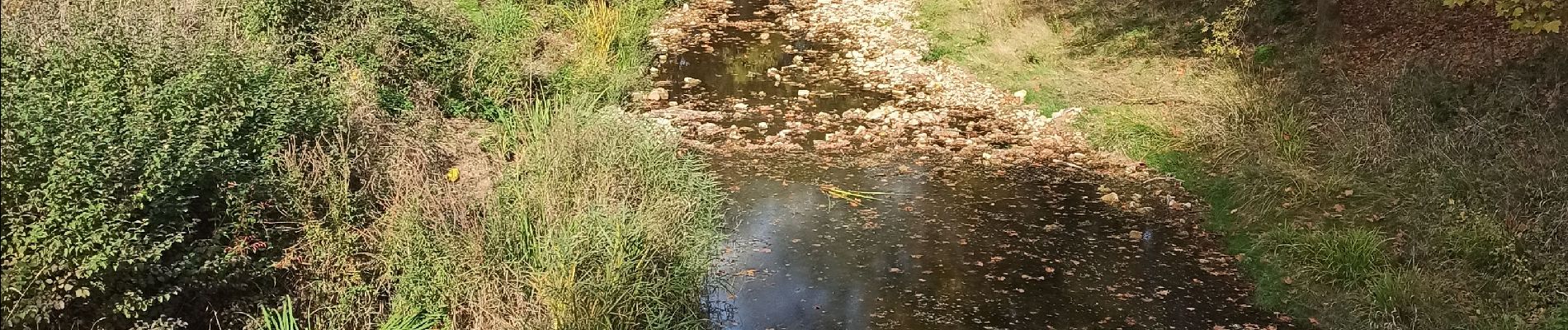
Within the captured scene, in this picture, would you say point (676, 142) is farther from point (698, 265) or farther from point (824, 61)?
point (824, 61)

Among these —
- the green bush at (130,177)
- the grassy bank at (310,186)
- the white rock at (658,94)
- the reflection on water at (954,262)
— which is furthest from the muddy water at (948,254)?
the green bush at (130,177)

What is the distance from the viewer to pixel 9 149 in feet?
11.3

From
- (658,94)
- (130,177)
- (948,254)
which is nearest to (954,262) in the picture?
(948,254)

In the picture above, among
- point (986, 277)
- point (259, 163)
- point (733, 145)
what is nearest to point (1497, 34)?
point (986, 277)

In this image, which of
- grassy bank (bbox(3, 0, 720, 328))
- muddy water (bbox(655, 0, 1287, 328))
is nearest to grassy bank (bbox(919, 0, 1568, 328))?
muddy water (bbox(655, 0, 1287, 328))

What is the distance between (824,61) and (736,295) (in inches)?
208

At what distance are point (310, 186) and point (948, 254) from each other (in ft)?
9.83

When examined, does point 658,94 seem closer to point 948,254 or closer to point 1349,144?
point 948,254

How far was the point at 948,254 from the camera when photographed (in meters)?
5.48

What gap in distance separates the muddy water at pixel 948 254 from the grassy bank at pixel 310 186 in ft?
1.16

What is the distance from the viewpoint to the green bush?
133 inches

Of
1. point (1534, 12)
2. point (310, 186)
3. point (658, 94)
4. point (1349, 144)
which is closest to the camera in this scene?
point (310, 186)

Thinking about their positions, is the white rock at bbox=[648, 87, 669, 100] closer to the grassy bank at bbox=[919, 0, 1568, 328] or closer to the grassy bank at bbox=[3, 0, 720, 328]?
the grassy bank at bbox=[3, 0, 720, 328]

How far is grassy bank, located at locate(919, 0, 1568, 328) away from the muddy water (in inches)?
16.1
